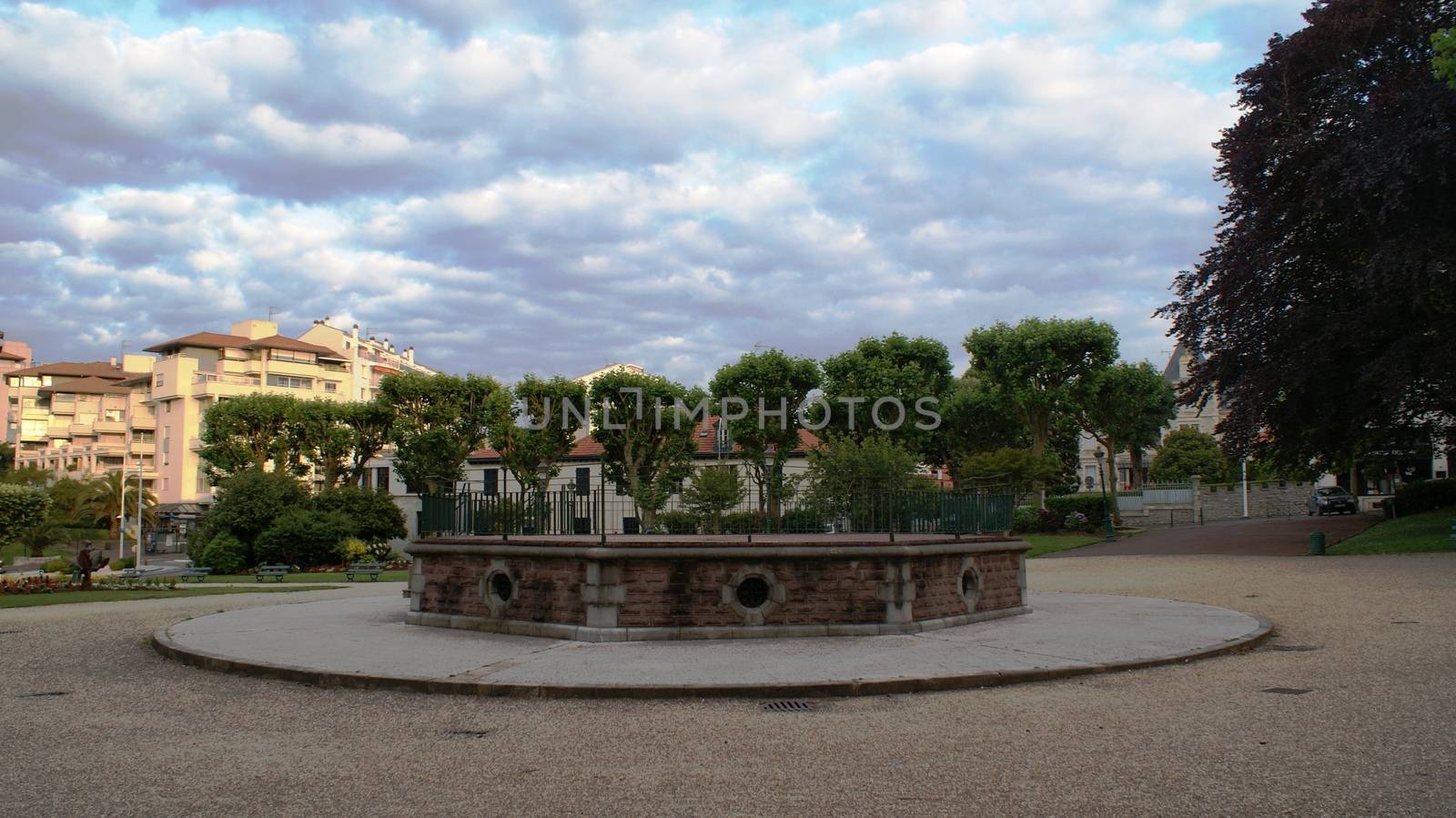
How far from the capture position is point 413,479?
156 feet

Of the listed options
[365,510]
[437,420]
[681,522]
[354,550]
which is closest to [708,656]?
[681,522]

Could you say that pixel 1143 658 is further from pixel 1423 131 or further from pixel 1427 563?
pixel 1423 131

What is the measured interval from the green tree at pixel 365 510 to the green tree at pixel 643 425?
32.0ft

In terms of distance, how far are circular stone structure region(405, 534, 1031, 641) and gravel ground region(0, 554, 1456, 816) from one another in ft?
10.7

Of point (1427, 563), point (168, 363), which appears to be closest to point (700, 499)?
point (1427, 563)

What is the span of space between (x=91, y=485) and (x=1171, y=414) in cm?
7155

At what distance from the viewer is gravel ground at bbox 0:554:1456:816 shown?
604 cm

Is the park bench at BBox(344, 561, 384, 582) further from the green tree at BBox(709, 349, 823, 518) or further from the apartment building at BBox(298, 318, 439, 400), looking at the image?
the apartment building at BBox(298, 318, 439, 400)

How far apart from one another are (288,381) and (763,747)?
85009mm

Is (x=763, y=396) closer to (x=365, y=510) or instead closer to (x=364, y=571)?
(x=365, y=510)

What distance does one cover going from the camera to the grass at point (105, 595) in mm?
21953

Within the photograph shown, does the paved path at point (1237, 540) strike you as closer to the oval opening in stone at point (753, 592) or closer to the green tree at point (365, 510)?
the oval opening in stone at point (753, 592)

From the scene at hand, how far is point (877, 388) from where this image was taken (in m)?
49.2

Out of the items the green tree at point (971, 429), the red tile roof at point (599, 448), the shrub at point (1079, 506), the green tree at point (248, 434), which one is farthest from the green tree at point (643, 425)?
the shrub at point (1079, 506)
